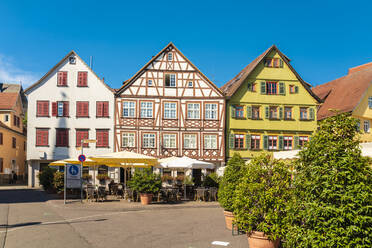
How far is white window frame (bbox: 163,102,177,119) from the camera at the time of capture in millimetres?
30422

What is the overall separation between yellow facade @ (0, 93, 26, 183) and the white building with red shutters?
9058 mm

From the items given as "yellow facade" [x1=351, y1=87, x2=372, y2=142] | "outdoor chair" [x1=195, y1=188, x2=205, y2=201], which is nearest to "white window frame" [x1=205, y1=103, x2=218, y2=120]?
"outdoor chair" [x1=195, y1=188, x2=205, y2=201]

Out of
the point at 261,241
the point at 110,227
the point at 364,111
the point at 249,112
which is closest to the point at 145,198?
the point at 110,227

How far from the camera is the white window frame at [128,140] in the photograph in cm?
2986

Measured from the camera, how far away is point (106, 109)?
30.0 m

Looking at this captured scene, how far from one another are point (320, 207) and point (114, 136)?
25.6 m

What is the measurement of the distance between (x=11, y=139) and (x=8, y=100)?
190 inches

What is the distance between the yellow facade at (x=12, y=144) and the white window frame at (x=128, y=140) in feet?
49.3

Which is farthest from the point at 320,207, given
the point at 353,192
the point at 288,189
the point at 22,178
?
the point at 22,178

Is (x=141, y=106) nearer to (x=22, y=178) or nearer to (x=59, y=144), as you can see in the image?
(x=59, y=144)

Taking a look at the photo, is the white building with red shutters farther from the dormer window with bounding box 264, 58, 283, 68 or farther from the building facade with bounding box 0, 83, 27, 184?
the dormer window with bounding box 264, 58, 283, 68

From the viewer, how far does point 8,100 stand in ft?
134

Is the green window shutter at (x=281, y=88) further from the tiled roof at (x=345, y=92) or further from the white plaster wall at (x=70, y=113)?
the white plaster wall at (x=70, y=113)

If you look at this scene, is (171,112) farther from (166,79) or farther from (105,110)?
(105,110)
